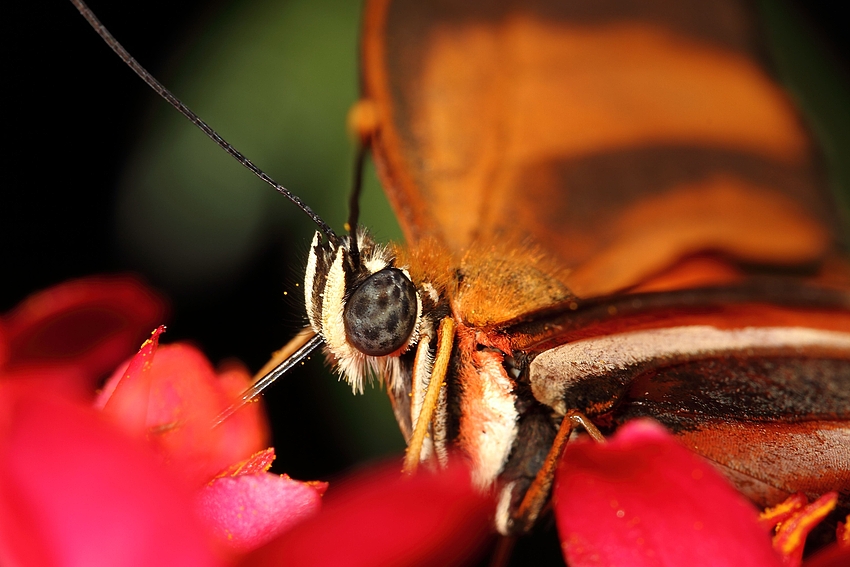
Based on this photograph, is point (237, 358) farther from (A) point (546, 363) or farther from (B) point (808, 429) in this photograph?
(B) point (808, 429)

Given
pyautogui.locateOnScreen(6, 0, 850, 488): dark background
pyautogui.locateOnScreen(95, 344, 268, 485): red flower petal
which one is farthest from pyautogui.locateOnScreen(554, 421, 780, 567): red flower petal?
pyautogui.locateOnScreen(6, 0, 850, 488): dark background

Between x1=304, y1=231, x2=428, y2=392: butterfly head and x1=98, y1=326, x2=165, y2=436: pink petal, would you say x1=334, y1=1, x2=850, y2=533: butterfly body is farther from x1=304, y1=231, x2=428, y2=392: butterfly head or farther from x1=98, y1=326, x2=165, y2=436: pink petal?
x1=98, y1=326, x2=165, y2=436: pink petal

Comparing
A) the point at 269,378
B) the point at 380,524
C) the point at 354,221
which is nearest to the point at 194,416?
the point at 269,378

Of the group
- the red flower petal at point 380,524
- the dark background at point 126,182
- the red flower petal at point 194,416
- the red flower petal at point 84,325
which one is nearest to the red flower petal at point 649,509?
the red flower petal at point 380,524

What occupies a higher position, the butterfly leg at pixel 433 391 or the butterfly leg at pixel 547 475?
the butterfly leg at pixel 433 391

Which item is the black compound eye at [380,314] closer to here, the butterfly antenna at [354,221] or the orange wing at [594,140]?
the butterfly antenna at [354,221]

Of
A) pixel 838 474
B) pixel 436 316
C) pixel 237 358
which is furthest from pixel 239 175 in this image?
pixel 838 474

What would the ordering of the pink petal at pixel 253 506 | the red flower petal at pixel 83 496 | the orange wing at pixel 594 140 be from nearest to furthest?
the red flower petal at pixel 83 496, the pink petal at pixel 253 506, the orange wing at pixel 594 140
